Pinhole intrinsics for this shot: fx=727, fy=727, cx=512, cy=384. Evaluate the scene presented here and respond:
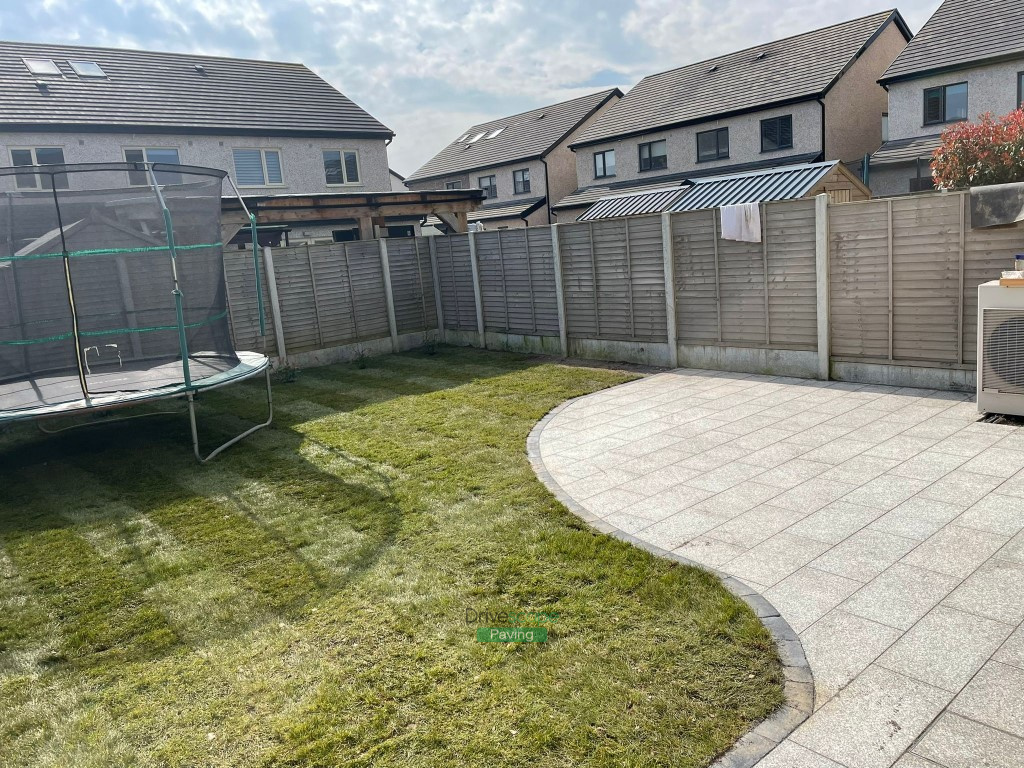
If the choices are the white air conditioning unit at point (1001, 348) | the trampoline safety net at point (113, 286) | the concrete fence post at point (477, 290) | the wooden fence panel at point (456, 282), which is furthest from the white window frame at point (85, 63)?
the white air conditioning unit at point (1001, 348)

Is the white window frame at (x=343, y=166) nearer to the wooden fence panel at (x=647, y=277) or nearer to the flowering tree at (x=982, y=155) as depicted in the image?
the wooden fence panel at (x=647, y=277)

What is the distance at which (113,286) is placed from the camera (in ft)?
30.0

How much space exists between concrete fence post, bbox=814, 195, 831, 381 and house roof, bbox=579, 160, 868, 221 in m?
2.32

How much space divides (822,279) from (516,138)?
97.4ft

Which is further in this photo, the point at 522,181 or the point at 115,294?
the point at 522,181

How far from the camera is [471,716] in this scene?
3479mm

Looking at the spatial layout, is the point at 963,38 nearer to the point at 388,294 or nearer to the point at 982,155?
the point at 982,155

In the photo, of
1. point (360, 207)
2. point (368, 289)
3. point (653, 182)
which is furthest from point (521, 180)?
point (368, 289)

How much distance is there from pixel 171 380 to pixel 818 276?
837cm

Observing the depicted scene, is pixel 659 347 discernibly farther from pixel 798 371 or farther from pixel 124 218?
pixel 124 218

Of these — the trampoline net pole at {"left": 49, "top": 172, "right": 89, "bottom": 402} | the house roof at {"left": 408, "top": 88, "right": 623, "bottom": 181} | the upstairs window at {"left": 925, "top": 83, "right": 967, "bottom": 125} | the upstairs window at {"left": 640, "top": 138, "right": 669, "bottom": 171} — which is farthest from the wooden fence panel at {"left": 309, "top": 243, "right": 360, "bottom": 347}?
the house roof at {"left": 408, "top": 88, "right": 623, "bottom": 181}

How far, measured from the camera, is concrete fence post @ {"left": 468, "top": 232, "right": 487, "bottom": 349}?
15016 mm

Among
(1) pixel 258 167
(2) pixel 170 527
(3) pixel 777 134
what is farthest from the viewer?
(3) pixel 777 134

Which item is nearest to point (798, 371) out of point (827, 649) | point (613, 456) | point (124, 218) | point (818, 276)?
point (818, 276)
